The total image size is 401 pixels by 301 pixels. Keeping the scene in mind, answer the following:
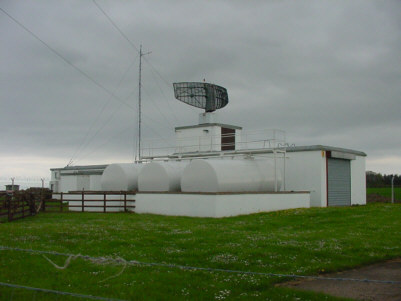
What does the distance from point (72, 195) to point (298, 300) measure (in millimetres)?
25534

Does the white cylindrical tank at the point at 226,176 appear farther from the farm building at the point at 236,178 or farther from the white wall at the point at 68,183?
the white wall at the point at 68,183

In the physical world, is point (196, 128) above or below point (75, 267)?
above

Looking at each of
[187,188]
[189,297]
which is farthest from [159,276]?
[187,188]

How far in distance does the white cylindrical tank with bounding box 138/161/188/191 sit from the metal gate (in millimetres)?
10903

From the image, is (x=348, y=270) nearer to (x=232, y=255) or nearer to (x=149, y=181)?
(x=232, y=255)

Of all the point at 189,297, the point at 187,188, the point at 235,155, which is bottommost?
the point at 189,297

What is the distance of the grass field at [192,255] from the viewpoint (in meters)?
9.30

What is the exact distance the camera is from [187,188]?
28250 millimetres

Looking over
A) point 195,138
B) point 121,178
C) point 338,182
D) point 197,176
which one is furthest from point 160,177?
point 338,182

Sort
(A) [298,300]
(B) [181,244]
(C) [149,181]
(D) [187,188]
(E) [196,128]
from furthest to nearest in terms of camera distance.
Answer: (E) [196,128] < (C) [149,181] < (D) [187,188] < (B) [181,244] < (A) [298,300]

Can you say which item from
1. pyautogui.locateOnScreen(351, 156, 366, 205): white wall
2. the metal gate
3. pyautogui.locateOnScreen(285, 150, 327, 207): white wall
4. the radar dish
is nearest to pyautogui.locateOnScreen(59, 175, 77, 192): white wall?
the radar dish

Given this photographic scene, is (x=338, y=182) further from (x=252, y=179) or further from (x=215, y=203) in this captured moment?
(x=215, y=203)

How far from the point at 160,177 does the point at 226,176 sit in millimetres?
5386

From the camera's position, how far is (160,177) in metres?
30.6
